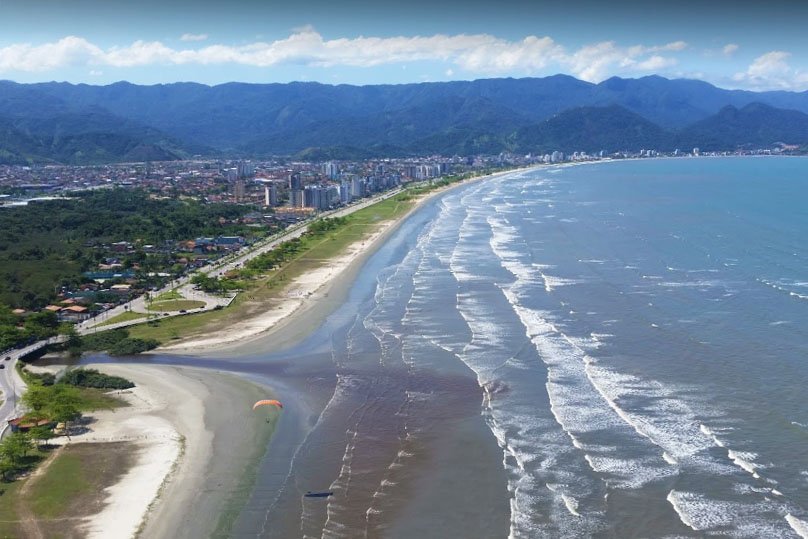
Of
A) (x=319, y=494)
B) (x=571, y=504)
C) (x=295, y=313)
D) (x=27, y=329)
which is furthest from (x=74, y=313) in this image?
(x=571, y=504)

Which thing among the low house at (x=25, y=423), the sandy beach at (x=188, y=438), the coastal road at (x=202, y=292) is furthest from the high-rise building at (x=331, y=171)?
the low house at (x=25, y=423)

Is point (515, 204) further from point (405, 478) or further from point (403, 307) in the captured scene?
point (405, 478)

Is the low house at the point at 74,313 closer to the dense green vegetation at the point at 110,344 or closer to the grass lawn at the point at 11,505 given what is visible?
the dense green vegetation at the point at 110,344

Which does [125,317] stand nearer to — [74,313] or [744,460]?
[74,313]

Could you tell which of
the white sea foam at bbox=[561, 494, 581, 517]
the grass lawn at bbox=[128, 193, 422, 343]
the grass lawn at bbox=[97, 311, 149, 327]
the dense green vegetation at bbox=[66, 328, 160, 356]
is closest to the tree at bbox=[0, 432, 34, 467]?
the dense green vegetation at bbox=[66, 328, 160, 356]

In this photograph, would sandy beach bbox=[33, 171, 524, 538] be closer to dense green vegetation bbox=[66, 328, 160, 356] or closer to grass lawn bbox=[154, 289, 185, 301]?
dense green vegetation bbox=[66, 328, 160, 356]
